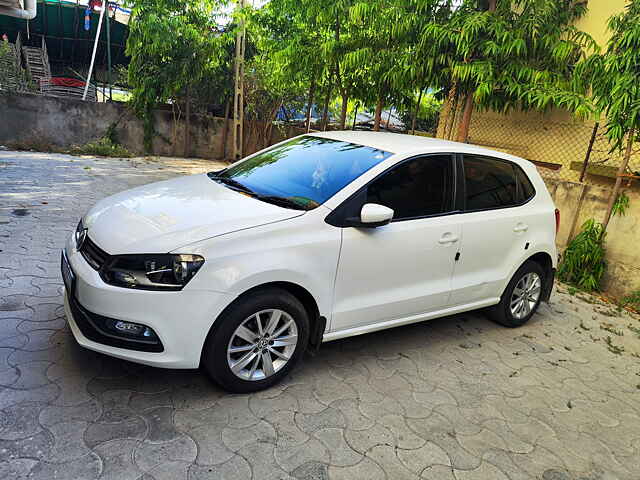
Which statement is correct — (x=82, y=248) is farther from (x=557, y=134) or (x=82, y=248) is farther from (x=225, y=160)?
(x=225, y=160)

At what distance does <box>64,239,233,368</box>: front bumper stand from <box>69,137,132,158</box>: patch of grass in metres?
10.4

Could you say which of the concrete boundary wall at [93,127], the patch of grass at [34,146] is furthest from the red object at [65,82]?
the patch of grass at [34,146]

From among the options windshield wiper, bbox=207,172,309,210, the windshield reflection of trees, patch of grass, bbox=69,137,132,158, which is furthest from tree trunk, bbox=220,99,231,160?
windshield wiper, bbox=207,172,309,210

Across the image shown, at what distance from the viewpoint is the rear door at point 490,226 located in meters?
3.84

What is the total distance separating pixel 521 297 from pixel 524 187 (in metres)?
0.99

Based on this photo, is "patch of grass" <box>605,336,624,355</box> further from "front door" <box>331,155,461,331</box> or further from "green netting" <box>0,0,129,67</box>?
"green netting" <box>0,0,129,67</box>

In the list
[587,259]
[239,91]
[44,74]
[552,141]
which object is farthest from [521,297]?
[44,74]

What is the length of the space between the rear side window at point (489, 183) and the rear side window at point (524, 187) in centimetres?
5

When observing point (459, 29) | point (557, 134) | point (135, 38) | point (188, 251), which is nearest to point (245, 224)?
point (188, 251)

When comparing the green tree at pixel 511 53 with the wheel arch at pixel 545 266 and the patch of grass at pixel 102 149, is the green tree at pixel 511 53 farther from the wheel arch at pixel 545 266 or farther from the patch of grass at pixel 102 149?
the patch of grass at pixel 102 149

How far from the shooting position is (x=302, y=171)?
3627 mm

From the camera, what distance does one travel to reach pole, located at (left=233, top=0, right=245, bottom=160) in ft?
38.8

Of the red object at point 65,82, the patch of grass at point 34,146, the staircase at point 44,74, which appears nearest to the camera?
the patch of grass at point 34,146

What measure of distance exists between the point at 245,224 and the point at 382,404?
1.40 metres
